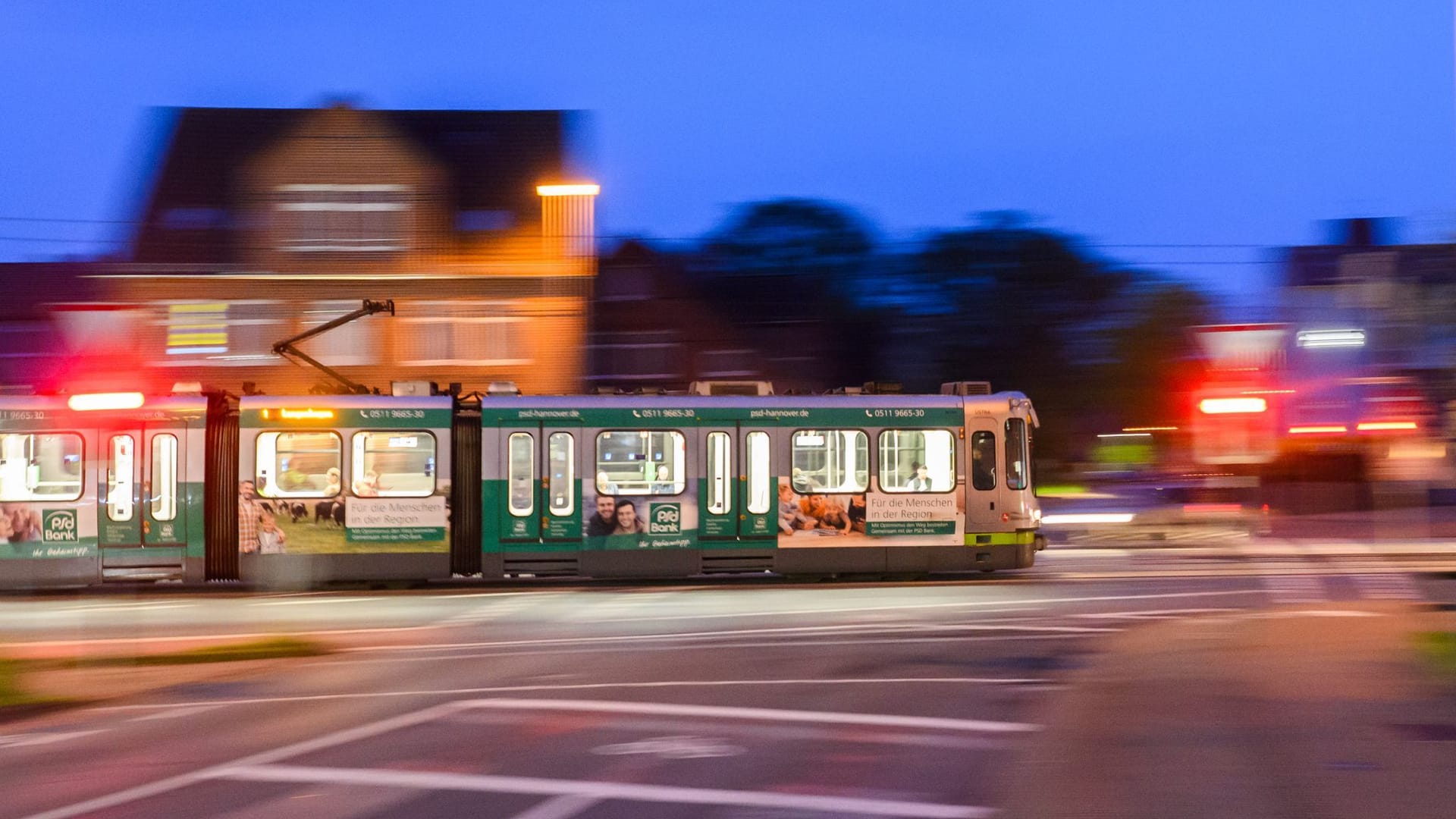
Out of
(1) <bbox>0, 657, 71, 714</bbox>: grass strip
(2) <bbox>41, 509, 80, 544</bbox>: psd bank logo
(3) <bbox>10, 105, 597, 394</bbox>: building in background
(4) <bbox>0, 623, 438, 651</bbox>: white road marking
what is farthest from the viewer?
(3) <bbox>10, 105, 597, 394</bbox>: building in background

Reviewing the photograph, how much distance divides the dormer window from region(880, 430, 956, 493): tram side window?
22.6 metres

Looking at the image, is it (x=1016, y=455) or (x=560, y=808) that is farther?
(x=1016, y=455)

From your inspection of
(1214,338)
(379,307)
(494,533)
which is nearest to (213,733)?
(494,533)

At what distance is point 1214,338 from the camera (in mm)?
56938

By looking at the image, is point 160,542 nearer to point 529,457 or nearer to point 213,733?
point 529,457

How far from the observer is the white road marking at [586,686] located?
1021cm

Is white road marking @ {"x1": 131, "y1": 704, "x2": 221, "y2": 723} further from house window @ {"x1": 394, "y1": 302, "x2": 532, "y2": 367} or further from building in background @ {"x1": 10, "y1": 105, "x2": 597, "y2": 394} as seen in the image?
house window @ {"x1": 394, "y1": 302, "x2": 532, "y2": 367}

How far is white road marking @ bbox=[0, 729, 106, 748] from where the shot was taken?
8.70 m

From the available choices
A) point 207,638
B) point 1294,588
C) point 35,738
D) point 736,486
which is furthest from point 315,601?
point 1294,588

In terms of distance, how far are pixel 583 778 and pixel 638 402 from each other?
1349 centimetres

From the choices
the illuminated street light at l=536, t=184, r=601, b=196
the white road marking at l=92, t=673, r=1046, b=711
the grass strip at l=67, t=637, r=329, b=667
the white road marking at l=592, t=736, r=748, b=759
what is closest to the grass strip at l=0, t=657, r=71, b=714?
the white road marking at l=92, t=673, r=1046, b=711

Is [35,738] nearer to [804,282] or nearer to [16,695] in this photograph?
[16,695]

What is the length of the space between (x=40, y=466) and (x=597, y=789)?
15920mm

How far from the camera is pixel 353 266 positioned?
39.4 metres
